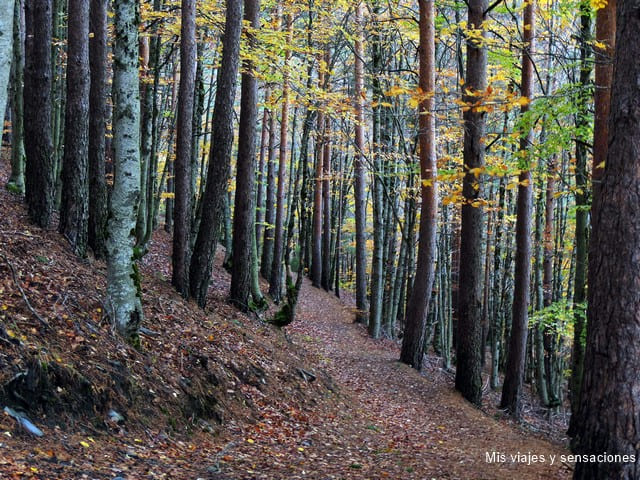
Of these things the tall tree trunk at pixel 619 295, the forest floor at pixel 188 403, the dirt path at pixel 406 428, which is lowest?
the dirt path at pixel 406 428

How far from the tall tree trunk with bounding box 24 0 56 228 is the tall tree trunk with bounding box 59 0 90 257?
32 cm

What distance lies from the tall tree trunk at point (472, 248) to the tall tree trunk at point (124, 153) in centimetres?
725

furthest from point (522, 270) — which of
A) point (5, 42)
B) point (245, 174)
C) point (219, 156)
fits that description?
point (5, 42)

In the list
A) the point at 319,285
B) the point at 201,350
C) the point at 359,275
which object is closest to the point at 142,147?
the point at 201,350

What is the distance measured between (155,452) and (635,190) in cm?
542

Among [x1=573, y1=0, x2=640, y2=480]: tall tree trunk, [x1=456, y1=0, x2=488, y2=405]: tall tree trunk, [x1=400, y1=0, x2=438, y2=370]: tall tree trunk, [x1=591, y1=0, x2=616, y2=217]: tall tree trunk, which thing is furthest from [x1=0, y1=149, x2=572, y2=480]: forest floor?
[x1=591, y1=0, x2=616, y2=217]: tall tree trunk

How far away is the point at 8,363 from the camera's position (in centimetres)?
532

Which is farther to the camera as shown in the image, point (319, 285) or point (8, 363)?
point (319, 285)

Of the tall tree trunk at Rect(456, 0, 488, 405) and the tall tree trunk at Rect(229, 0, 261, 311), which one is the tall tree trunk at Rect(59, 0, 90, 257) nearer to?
the tall tree trunk at Rect(229, 0, 261, 311)

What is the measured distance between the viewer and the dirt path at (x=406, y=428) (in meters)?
7.30

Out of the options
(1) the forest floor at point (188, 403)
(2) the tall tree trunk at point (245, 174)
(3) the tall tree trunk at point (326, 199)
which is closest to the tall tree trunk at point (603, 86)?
(1) the forest floor at point (188, 403)

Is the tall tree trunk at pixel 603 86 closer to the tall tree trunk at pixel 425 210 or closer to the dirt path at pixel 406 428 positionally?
the dirt path at pixel 406 428

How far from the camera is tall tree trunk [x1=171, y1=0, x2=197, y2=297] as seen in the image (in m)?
11.2

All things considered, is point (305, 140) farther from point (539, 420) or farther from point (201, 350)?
point (539, 420)
